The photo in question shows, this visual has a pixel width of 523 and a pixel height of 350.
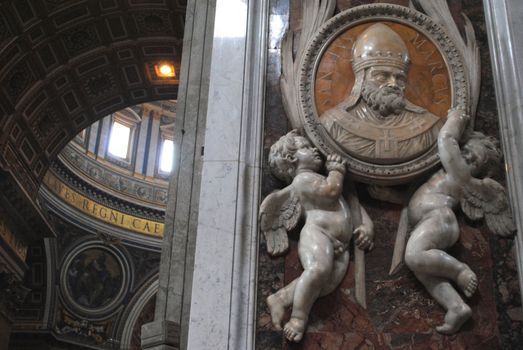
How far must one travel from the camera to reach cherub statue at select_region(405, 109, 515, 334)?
410 cm

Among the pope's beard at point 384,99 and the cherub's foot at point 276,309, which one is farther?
the pope's beard at point 384,99

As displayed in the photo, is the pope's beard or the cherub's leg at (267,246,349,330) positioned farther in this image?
the pope's beard

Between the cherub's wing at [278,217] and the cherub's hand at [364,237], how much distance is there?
14.4 inches

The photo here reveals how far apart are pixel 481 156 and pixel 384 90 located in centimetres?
71

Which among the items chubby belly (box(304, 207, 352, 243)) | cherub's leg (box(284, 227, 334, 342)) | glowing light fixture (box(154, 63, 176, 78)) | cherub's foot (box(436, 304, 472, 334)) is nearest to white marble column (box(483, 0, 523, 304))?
cherub's foot (box(436, 304, 472, 334))

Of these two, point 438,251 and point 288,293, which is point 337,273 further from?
point 438,251

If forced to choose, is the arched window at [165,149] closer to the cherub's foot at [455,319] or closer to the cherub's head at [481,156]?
the cherub's head at [481,156]

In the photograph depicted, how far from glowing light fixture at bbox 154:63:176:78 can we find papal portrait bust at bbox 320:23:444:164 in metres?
Answer: 8.17

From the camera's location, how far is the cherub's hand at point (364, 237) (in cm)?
434

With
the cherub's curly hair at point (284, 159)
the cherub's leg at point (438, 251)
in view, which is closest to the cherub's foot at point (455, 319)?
the cherub's leg at point (438, 251)

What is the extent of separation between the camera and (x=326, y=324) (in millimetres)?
4141

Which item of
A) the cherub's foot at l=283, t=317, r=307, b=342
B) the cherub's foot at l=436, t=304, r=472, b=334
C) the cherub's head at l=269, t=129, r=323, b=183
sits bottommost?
the cherub's foot at l=283, t=317, r=307, b=342

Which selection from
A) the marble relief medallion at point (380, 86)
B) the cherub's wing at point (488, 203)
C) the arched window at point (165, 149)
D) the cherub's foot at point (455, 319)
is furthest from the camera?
the arched window at point (165, 149)

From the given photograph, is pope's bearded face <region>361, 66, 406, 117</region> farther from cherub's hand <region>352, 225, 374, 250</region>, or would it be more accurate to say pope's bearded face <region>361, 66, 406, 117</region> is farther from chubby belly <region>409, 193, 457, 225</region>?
cherub's hand <region>352, 225, 374, 250</region>
